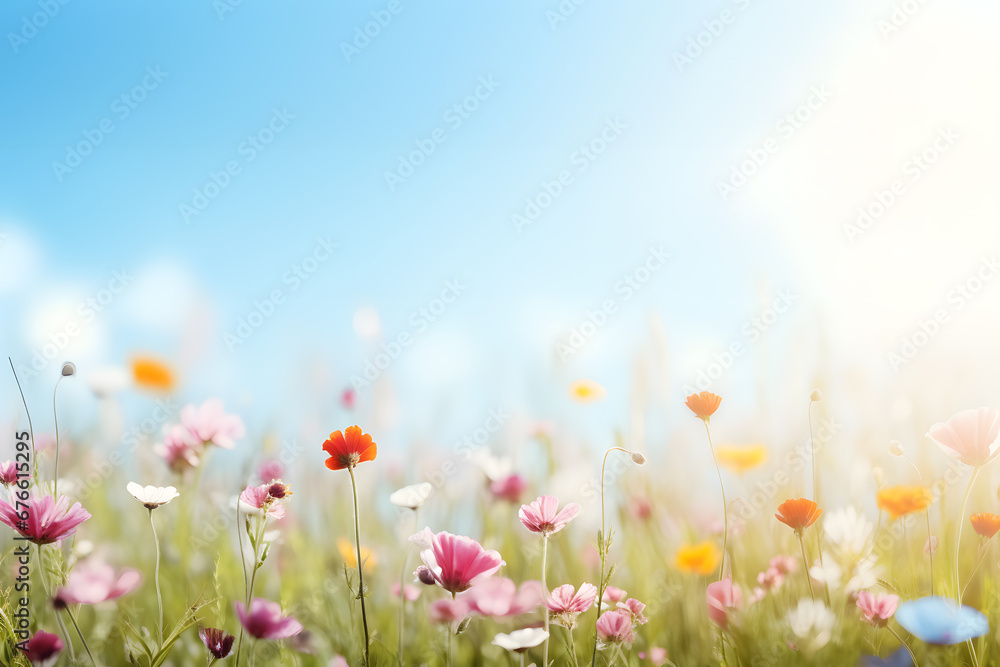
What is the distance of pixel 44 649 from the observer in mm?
976

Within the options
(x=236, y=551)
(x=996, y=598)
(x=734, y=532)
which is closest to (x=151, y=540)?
(x=236, y=551)

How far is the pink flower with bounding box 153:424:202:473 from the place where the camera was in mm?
1241

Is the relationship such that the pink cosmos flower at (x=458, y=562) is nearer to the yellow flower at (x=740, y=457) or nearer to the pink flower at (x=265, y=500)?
the pink flower at (x=265, y=500)

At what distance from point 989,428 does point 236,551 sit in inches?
54.8

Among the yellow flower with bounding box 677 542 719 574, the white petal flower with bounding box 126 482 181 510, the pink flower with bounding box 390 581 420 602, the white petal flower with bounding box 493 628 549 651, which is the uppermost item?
the yellow flower with bounding box 677 542 719 574

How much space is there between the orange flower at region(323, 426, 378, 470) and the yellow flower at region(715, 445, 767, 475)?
0.72m

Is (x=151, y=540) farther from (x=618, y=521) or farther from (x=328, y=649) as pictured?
(x=618, y=521)

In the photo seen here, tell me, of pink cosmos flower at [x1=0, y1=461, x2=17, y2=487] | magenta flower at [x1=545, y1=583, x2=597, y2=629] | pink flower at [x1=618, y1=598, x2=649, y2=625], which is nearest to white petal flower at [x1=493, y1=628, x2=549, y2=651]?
magenta flower at [x1=545, y1=583, x2=597, y2=629]

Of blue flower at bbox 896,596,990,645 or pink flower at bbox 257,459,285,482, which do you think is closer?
blue flower at bbox 896,596,990,645

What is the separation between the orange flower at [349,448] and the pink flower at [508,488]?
0.52 meters

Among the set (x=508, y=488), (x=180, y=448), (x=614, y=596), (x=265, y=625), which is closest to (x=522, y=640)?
(x=614, y=596)

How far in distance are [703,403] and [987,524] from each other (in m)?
0.47

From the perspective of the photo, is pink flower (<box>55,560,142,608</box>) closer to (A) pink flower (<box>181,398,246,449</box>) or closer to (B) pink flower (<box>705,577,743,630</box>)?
(A) pink flower (<box>181,398,246,449</box>)

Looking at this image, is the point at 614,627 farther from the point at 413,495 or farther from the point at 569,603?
the point at 413,495
